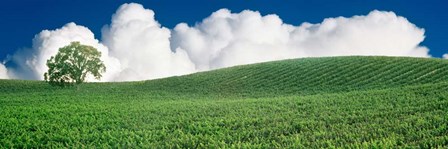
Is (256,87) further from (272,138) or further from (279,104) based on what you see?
(272,138)

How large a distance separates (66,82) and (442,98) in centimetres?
4840

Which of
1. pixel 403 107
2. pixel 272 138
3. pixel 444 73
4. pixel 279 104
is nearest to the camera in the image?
pixel 272 138

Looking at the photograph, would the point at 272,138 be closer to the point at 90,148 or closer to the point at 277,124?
the point at 277,124

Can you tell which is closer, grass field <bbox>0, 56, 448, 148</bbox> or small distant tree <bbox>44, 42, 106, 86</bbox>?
grass field <bbox>0, 56, 448, 148</bbox>

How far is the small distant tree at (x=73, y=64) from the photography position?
2261 inches

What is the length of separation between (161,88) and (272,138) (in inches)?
1728

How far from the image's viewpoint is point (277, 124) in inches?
727

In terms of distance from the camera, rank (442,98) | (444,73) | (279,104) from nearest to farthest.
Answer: (442,98) < (279,104) < (444,73)

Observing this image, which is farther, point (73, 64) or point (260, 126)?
point (73, 64)

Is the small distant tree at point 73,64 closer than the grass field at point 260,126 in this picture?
No

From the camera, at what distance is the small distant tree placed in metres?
57.4

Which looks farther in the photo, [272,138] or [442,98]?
[442,98]

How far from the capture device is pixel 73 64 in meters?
57.7

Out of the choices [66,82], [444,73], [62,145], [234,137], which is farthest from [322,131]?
[66,82]
